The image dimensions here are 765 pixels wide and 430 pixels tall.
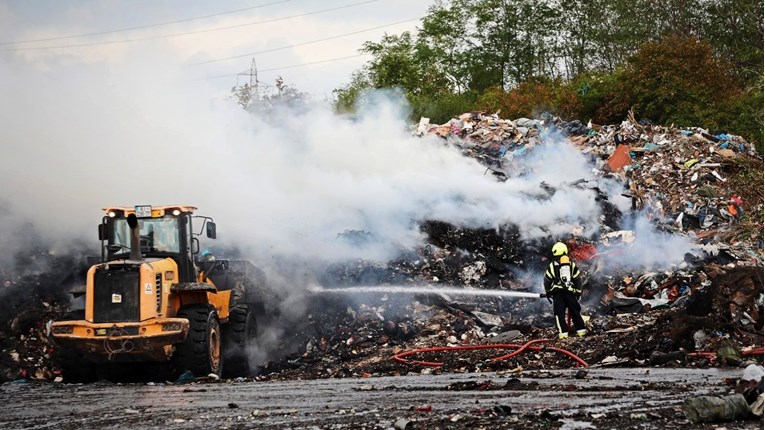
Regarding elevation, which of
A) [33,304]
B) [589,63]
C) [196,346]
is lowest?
[196,346]

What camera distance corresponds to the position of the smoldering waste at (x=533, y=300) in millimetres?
12492

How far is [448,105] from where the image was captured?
135 feet

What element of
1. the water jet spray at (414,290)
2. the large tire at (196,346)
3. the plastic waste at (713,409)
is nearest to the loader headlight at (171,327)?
the large tire at (196,346)

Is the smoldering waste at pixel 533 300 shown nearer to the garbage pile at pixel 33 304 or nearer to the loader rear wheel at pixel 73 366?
the garbage pile at pixel 33 304

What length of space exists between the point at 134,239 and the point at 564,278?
6.38m

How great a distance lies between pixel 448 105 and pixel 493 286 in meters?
22.9

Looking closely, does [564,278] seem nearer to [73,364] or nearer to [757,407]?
[73,364]

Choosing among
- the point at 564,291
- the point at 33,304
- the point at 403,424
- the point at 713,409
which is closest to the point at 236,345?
the point at 33,304

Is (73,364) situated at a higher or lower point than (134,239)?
lower

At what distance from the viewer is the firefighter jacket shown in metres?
15.0

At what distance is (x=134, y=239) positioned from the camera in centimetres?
1355

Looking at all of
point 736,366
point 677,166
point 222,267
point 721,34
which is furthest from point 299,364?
point 721,34

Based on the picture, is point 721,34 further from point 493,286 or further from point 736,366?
point 736,366

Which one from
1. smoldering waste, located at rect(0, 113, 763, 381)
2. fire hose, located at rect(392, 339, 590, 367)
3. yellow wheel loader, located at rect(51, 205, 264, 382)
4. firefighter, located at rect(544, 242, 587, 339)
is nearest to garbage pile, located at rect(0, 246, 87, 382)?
smoldering waste, located at rect(0, 113, 763, 381)
